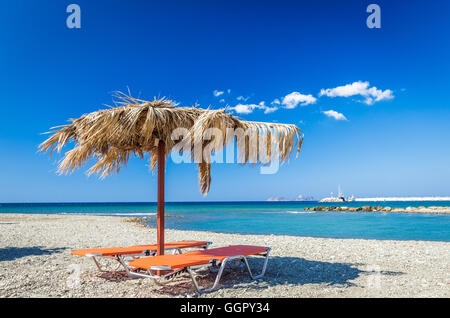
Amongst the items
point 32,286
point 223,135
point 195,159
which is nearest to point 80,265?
point 32,286

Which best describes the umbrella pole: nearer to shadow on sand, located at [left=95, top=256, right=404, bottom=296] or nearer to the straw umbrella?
the straw umbrella

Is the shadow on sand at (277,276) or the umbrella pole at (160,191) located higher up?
the umbrella pole at (160,191)

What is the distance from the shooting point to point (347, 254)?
25.2 feet

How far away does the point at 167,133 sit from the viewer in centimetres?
473

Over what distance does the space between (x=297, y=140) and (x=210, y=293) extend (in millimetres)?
2521

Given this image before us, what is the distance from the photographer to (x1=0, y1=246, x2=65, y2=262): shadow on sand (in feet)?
22.9

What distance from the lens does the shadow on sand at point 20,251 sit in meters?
6.98

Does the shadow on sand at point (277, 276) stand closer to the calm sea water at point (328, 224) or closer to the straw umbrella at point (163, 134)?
the straw umbrella at point (163, 134)

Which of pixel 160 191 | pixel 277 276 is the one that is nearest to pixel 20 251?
pixel 160 191

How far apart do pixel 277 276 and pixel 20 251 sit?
605 centimetres

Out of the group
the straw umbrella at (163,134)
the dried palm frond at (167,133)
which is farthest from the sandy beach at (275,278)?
the dried palm frond at (167,133)

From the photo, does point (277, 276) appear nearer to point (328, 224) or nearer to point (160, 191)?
point (160, 191)

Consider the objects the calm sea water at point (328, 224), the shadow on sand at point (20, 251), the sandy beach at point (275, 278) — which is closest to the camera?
the sandy beach at point (275, 278)
